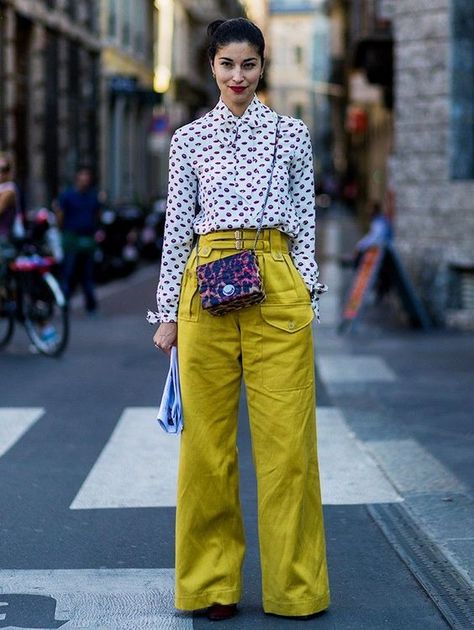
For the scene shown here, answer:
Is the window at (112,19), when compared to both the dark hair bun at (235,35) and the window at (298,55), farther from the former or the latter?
the window at (298,55)

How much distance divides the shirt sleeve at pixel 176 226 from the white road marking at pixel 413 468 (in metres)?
2.33

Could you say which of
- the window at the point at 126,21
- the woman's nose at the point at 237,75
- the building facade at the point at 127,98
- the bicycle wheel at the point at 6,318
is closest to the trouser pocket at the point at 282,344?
the woman's nose at the point at 237,75

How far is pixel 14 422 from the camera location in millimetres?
8609

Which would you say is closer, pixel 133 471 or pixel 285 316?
pixel 285 316

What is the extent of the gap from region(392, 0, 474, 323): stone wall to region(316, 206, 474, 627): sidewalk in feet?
A: 2.46

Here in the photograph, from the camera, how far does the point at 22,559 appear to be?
5242 millimetres

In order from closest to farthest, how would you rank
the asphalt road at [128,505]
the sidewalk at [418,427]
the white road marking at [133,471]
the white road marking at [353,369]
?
the asphalt road at [128,505] → the sidewalk at [418,427] → the white road marking at [133,471] → the white road marking at [353,369]

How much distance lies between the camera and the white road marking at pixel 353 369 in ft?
35.0

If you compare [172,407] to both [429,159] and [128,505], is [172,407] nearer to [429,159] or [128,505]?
[128,505]

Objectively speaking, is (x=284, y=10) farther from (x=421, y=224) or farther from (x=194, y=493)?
(x=194, y=493)

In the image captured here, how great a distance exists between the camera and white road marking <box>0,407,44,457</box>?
7.94 meters

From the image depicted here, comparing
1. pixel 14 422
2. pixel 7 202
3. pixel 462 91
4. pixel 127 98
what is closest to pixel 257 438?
pixel 14 422

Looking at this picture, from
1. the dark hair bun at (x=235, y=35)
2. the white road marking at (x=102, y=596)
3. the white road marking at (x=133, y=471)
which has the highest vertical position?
the dark hair bun at (x=235, y=35)

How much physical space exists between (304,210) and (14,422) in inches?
179
